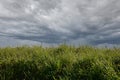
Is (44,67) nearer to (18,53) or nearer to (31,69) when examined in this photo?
(31,69)

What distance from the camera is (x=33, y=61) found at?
980 cm

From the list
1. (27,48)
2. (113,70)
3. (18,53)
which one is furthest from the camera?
(27,48)

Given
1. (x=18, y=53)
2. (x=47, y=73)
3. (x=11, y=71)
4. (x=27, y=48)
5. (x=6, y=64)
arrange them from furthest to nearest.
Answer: (x=27, y=48) < (x=18, y=53) < (x=6, y=64) < (x=11, y=71) < (x=47, y=73)

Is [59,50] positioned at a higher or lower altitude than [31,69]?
higher

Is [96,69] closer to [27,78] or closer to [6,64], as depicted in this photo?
[27,78]

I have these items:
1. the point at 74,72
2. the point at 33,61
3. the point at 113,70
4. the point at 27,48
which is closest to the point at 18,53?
the point at 27,48

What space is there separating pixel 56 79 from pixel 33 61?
6.45ft

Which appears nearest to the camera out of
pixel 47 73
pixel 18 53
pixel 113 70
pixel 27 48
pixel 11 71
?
pixel 113 70

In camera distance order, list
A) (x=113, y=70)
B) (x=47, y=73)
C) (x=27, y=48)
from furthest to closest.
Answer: (x=27, y=48)
(x=47, y=73)
(x=113, y=70)

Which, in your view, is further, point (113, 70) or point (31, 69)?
point (31, 69)

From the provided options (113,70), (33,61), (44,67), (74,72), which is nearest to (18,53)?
(33,61)

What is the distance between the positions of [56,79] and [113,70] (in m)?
1.89

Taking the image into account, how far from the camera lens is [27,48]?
12.9 metres

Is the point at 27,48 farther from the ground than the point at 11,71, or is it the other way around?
the point at 27,48
